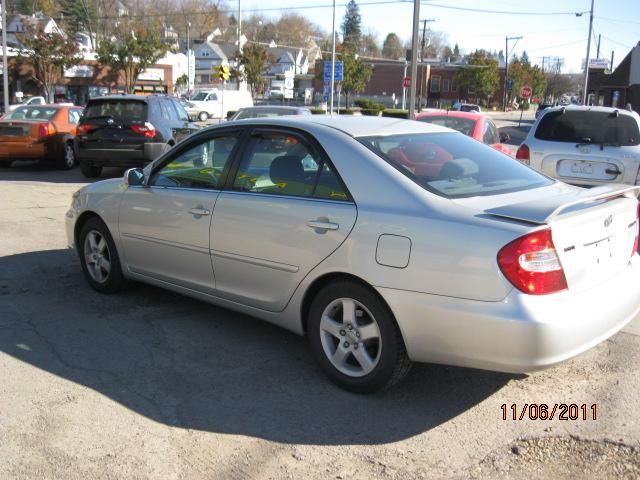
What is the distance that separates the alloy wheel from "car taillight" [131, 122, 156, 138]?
10.5m

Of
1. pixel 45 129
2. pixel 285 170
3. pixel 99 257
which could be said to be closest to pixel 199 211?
pixel 285 170

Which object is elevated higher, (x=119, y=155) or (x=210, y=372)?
(x=119, y=155)

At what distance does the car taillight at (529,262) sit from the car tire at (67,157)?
1418 cm

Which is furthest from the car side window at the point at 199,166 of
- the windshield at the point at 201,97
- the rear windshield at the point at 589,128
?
the windshield at the point at 201,97

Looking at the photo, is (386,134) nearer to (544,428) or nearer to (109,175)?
(544,428)

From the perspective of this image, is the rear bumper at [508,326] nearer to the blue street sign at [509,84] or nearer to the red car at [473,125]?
the red car at [473,125]

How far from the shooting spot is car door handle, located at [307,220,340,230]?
3.92 meters

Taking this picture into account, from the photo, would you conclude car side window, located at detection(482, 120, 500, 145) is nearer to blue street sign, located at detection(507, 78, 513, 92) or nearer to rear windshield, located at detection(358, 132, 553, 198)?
rear windshield, located at detection(358, 132, 553, 198)

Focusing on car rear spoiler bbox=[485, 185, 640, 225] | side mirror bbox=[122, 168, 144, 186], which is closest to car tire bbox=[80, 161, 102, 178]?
side mirror bbox=[122, 168, 144, 186]

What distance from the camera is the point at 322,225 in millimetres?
3982

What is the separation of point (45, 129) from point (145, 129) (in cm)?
297

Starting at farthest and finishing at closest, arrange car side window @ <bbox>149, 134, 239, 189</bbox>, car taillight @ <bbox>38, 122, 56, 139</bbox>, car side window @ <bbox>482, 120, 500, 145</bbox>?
car taillight @ <bbox>38, 122, 56, 139</bbox>, car side window @ <bbox>482, 120, 500, 145</bbox>, car side window @ <bbox>149, 134, 239, 189</bbox>

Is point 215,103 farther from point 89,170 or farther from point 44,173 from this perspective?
point 89,170

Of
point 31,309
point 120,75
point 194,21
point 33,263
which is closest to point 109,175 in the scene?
point 33,263
